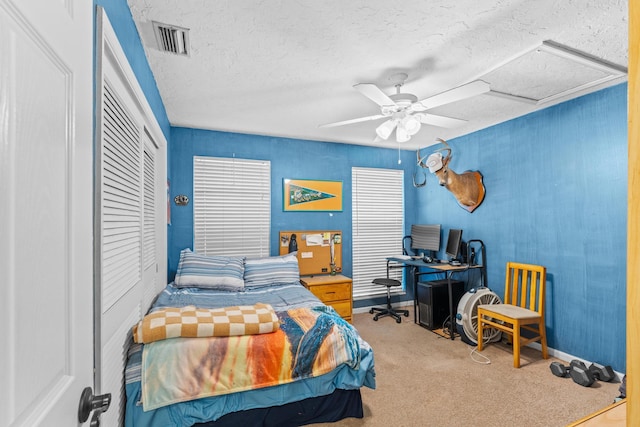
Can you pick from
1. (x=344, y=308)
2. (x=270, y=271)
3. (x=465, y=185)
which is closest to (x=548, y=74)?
(x=465, y=185)

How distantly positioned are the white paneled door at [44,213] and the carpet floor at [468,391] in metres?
2.00

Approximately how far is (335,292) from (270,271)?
2.91 ft

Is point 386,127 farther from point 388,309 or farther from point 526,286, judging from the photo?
point 388,309

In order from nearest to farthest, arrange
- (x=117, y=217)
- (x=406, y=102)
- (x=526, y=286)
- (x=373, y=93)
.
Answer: (x=117, y=217) < (x=373, y=93) < (x=406, y=102) < (x=526, y=286)

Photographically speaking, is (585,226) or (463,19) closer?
(463,19)

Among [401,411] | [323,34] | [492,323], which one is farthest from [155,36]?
[492,323]

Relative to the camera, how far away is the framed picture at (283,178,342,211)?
4.44 m

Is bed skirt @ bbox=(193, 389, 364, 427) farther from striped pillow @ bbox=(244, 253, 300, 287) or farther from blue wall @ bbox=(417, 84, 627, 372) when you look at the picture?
blue wall @ bbox=(417, 84, 627, 372)

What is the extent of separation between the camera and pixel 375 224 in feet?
16.3

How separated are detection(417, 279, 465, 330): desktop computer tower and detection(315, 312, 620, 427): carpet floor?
48 cm

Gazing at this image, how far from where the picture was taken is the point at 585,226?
3.01m

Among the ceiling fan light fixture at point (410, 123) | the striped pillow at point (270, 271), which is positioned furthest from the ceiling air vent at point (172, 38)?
the striped pillow at point (270, 271)

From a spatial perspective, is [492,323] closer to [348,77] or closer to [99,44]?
[348,77]

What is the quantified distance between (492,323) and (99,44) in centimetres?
382
